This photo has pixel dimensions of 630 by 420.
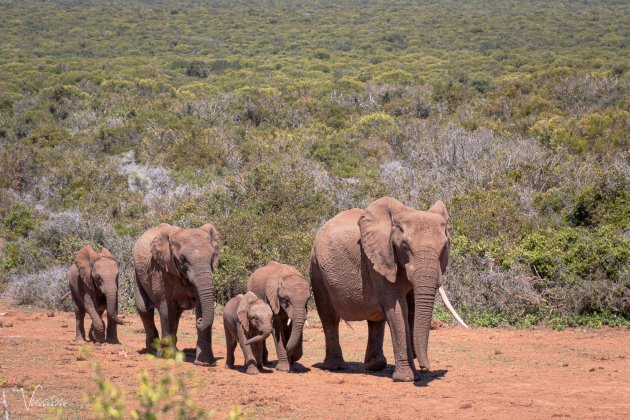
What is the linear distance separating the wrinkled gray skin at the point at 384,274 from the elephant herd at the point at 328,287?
1cm

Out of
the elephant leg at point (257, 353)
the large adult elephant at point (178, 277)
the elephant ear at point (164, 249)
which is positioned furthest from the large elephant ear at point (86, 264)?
the elephant leg at point (257, 353)

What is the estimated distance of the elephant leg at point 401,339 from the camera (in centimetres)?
945

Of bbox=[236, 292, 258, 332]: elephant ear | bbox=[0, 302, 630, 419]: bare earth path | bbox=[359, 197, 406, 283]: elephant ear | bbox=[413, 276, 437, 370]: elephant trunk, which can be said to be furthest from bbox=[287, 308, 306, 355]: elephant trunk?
bbox=[413, 276, 437, 370]: elephant trunk

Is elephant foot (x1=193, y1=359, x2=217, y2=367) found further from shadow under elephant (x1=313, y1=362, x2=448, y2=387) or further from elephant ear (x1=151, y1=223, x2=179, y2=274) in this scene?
shadow under elephant (x1=313, y1=362, x2=448, y2=387)

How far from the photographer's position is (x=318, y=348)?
12.5m

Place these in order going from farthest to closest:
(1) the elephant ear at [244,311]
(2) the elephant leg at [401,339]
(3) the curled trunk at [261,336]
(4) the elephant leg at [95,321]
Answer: (4) the elephant leg at [95,321], (1) the elephant ear at [244,311], (3) the curled trunk at [261,336], (2) the elephant leg at [401,339]

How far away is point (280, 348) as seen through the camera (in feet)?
→ 34.1

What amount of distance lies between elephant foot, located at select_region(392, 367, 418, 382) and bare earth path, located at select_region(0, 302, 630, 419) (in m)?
0.09

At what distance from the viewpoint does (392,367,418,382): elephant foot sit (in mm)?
9516

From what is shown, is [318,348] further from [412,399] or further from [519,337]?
[412,399]

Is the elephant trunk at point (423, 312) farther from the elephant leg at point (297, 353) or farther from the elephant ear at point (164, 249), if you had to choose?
the elephant ear at point (164, 249)

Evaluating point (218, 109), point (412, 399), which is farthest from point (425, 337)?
point (218, 109)

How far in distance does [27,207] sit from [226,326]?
12705mm

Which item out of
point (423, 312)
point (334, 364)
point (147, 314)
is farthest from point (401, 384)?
point (147, 314)
